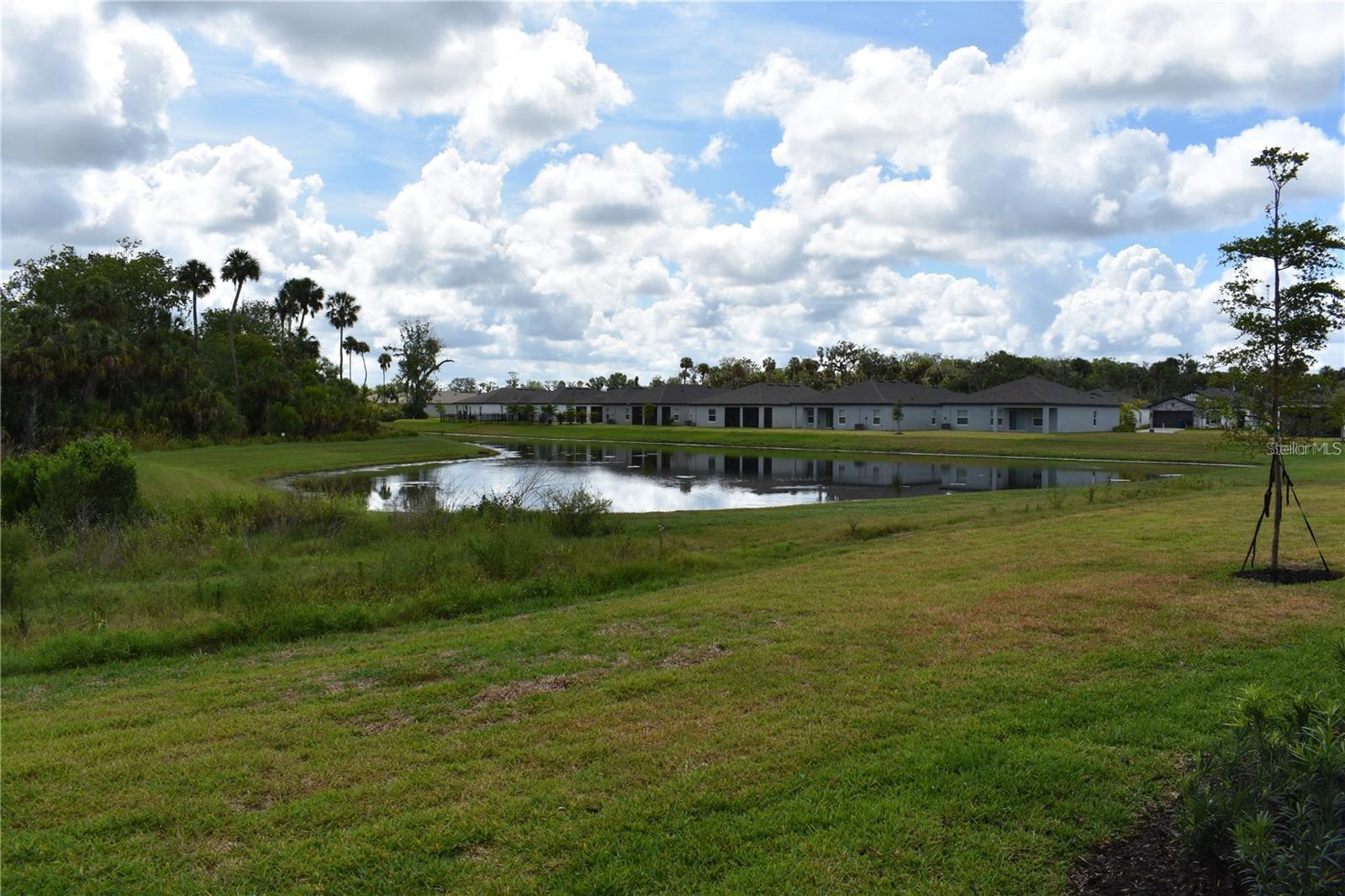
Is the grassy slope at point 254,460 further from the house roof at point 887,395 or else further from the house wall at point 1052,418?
the house wall at point 1052,418

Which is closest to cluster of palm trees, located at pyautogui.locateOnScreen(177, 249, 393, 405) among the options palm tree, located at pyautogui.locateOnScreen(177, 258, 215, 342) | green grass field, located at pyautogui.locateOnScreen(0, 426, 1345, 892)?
palm tree, located at pyautogui.locateOnScreen(177, 258, 215, 342)

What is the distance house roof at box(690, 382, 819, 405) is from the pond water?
109 feet

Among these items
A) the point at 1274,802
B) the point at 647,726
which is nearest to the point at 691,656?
the point at 647,726

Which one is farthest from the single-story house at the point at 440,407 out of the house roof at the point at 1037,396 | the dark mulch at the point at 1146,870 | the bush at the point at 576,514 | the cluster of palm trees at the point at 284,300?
the dark mulch at the point at 1146,870

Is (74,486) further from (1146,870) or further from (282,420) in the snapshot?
(282,420)

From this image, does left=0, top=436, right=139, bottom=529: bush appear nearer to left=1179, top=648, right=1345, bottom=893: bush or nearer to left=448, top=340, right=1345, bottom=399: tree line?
left=1179, top=648, right=1345, bottom=893: bush

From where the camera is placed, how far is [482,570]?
1280cm

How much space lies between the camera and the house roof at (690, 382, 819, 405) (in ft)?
291

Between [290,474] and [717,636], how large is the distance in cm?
3605

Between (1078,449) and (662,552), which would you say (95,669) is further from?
(1078,449)

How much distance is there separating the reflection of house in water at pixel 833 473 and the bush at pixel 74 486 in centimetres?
2019

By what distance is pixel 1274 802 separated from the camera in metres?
3.77

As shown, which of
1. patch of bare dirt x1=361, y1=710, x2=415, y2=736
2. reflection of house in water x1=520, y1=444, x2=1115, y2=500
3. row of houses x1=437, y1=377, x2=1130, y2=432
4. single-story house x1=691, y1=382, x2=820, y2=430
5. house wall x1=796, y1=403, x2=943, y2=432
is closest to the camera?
patch of bare dirt x1=361, y1=710, x2=415, y2=736

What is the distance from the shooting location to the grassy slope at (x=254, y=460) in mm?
24644
